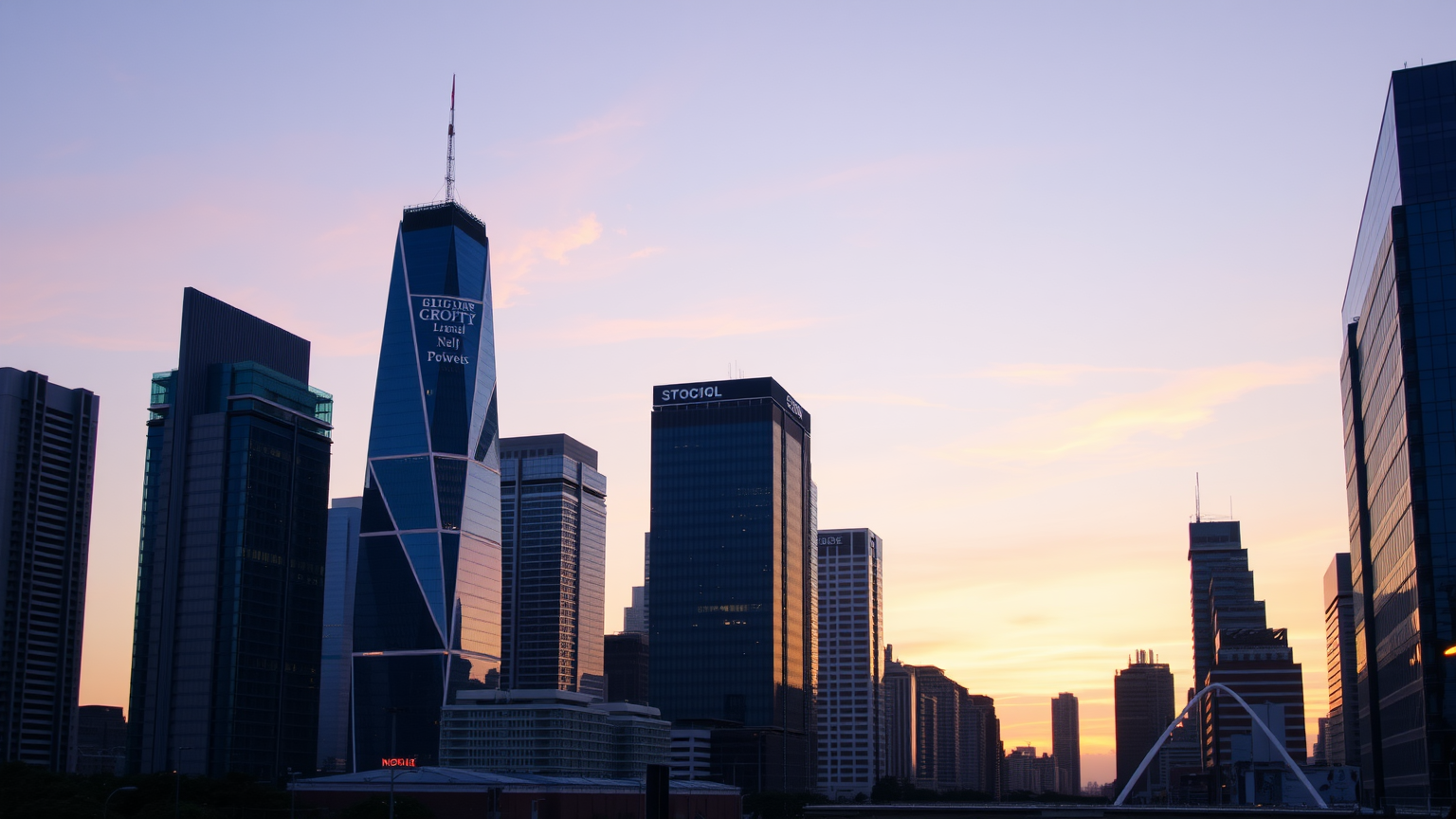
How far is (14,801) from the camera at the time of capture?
12988 cm

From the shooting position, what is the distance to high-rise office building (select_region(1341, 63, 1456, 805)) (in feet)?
402

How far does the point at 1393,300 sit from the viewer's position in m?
130

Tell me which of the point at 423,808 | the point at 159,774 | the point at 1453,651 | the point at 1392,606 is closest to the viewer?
the point at 1453,651

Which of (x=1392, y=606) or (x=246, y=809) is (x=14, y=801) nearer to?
(x=246, y=809)

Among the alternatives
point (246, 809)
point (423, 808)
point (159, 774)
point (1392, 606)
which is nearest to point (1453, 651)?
point (1392, 606)

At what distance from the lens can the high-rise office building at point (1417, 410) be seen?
402ft

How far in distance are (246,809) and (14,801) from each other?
44.1m

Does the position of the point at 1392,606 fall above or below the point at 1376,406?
below

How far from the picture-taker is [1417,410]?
126 meters

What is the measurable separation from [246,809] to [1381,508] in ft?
441

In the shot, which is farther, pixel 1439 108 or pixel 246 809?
pixel 246 809

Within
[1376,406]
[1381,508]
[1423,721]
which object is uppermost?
[1376,406]

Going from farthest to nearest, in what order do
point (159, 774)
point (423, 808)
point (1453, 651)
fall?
point (159, 774) < point (423, 808) < point (1453, 651)

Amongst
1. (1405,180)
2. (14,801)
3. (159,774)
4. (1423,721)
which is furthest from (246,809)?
(1405,180)
